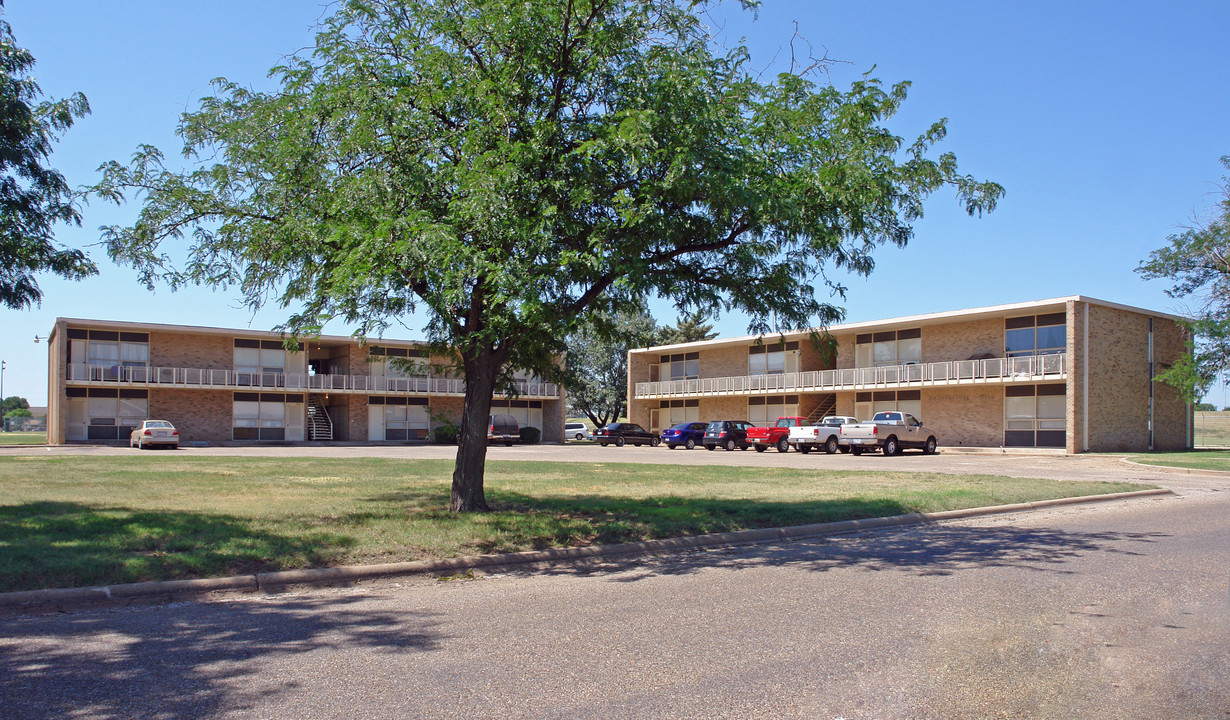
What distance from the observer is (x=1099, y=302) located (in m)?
35.5

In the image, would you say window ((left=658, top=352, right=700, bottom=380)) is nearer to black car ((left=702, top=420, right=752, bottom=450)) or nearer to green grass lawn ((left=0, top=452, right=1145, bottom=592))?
black car ((left=702, top=420, right=752, bottom=450))

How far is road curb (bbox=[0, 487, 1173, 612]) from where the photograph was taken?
23.7 feet

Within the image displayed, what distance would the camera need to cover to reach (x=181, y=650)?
18.9 feet

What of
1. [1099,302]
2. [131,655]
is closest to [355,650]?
[131,655]

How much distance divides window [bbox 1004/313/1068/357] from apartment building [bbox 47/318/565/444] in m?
23.5

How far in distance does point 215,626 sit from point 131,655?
90cm

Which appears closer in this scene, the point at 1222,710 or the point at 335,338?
the point at 1222,710

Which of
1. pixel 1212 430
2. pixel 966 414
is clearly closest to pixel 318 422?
pixel 966 414

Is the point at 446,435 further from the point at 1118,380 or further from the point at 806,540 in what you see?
the point at 806,540

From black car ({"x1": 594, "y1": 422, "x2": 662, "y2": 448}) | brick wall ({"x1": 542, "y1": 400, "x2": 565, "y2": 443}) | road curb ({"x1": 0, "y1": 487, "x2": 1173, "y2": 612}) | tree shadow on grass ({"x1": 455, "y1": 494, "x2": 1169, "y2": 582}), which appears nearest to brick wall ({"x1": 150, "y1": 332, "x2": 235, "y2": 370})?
brick wall ({"x1": 542, "y1": 400, "x2": 565, "y2": 443})

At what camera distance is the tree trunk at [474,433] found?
1202 centimetres

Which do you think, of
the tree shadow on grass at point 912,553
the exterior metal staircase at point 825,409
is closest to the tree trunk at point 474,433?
the tree shadow on grass at point 912,553

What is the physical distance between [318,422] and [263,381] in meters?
5.06

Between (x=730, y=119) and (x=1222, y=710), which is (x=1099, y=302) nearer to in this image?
(x=730, y=119)
